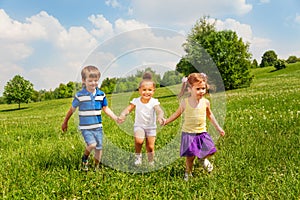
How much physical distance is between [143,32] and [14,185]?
289 cm

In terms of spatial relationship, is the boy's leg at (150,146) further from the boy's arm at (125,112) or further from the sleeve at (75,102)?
the sleeve at (75,102)

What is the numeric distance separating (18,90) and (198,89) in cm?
5834

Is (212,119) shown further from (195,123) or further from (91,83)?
(91,83)

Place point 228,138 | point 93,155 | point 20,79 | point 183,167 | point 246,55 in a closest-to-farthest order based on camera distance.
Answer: point 183,167
point 93,155
point 228,138
point 246,55
point 20,79

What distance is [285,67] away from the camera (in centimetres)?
7194

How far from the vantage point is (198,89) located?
199 inches

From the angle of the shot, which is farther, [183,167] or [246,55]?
[246,55]

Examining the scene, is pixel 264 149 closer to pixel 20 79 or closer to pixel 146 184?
pixel 146 184

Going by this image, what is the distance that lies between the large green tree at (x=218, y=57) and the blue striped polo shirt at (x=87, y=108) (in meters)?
1.40

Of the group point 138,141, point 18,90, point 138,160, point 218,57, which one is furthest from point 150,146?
point 18,90

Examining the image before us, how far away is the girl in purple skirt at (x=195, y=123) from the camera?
16.4ft

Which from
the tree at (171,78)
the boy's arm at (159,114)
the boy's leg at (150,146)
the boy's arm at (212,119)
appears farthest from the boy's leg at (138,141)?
the boy's arm at (212,119)

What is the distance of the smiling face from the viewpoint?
16.4ft

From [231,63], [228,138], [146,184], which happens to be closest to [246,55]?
[231,63]
